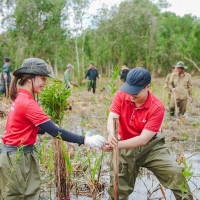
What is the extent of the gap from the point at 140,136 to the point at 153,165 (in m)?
0.44

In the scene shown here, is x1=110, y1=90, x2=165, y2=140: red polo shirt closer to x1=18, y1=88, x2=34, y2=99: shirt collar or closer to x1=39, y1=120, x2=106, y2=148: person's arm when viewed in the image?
x1=39, y1=120, x2=106, y2=148: person's arm

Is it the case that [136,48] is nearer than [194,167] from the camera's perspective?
No

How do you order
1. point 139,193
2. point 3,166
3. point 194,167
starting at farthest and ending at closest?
point 194,167 → point 139,193 → point 3,166

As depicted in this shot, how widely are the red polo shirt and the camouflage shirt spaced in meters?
5.72

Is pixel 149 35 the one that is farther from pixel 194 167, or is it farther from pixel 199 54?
pixel 194 167

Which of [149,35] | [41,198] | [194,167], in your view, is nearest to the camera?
[41,198]

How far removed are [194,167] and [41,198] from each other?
273cm

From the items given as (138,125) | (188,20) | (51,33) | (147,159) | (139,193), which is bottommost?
(139,193)

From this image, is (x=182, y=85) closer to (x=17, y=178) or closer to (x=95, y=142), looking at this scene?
(x=95, y=142)

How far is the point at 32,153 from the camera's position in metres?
2.32

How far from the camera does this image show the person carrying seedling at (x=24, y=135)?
84.0 inches

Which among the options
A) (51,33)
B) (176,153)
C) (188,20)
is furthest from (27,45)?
(188,20)

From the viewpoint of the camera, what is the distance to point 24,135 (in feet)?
7.20

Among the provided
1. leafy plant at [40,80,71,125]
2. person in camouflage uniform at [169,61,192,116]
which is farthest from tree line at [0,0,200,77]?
leafy plant at [40,80,71,125]
